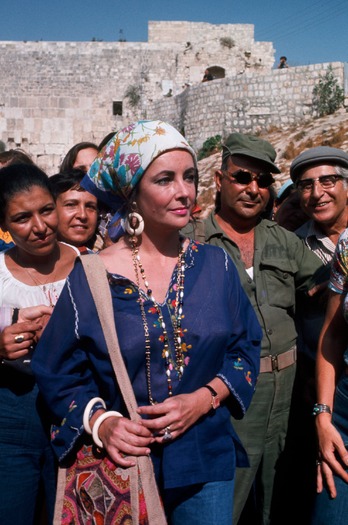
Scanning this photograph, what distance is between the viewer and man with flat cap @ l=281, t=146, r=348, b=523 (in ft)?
10.6

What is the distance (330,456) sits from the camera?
87.7 inches

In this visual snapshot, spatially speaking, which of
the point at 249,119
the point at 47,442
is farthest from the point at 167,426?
the point at 249,119

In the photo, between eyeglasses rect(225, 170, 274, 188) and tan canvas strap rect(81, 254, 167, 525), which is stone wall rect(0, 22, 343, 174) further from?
tan canvas strap rect(81, 254, 167, 525)

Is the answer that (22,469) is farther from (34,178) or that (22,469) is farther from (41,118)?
(41,118)

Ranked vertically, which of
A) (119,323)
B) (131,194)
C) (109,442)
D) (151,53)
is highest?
(151,53)

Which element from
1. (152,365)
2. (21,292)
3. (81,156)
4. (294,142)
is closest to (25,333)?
(21,292)

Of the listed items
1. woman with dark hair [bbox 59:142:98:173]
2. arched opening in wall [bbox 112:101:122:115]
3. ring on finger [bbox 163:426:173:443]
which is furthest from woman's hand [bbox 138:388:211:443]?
arched opening in wall [bbox 112:101:122:115]

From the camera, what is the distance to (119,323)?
2.02 metres

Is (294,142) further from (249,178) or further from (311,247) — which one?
(249,178)

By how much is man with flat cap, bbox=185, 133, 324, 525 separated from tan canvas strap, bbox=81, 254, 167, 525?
1130mm

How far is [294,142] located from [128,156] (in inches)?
561

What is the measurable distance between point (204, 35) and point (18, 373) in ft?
90.9

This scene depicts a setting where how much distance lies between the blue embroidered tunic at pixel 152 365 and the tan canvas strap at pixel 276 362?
814mm

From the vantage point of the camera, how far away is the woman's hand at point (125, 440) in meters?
1.89
